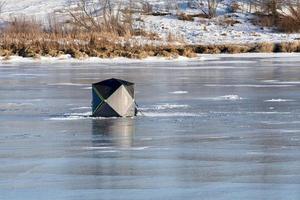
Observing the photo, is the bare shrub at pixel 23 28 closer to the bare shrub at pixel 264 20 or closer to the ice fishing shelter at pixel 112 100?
the bare shrub at pixel 264 20

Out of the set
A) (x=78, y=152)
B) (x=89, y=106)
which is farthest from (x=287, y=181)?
(x=89, y=106)

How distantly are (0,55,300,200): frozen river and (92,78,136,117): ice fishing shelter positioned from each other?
240 millimetres

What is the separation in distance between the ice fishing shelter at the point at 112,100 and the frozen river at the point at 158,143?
24cm

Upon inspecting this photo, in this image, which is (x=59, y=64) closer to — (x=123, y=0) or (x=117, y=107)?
(x=117, y=107)

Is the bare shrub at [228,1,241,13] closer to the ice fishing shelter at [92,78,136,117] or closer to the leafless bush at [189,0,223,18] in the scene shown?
the leafless bush at [189,0,223,18]

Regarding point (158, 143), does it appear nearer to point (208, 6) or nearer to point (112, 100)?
point (112, 100)

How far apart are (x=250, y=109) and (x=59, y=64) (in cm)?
1717

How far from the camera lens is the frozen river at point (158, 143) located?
25.9ft

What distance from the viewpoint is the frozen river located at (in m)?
7.90

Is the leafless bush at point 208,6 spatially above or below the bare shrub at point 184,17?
above

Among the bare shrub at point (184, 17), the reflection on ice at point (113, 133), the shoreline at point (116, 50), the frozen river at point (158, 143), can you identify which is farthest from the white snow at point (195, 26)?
the reflection on ice at point (113, 133)

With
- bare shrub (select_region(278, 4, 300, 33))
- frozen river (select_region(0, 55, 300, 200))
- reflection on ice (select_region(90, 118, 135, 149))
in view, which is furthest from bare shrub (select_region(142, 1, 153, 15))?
reflection on ice (select_region(90, 118, 135, 149))

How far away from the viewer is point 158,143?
10828 mm

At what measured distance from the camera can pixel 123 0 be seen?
63469 millimetres
